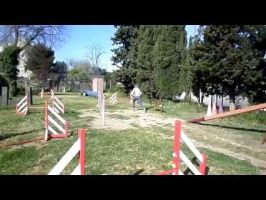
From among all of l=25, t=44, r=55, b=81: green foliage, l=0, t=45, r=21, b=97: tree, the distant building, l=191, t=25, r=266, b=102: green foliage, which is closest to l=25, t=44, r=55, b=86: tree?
l=25, t=44, r=55, b=81: green foliage

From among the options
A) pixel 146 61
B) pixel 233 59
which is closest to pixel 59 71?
pixel 146 61

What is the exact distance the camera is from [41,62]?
34500mm

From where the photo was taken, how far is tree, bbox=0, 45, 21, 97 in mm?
24533

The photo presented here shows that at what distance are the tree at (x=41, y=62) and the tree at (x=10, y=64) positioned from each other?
609 cm

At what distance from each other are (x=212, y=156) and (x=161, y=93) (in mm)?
15112

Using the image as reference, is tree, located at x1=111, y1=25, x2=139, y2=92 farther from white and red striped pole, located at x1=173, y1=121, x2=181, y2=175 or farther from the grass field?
white and red striped pole, located at x1=173, y1=121, x2=181, y2=175

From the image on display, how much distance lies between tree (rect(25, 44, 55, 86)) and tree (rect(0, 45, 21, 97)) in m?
6.09

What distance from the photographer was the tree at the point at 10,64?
2453cm

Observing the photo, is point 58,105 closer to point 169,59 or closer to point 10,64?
point 169,59

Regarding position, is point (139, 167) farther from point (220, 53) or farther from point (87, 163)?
point (220, 53)

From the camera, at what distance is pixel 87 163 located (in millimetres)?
5824

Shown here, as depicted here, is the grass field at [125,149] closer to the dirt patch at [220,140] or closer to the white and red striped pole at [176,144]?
the dirt patch at [220,140]

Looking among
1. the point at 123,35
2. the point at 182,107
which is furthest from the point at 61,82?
the point at 182,107
